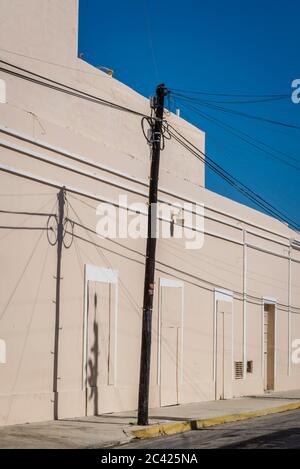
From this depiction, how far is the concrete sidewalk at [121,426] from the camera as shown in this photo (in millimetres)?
14297

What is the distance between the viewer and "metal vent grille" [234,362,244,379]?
1056 inches

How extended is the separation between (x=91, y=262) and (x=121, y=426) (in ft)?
13.8

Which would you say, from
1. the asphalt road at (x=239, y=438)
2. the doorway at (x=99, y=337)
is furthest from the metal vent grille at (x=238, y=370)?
the doorway at (x=99, y=337)

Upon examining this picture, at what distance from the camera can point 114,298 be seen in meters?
20.0

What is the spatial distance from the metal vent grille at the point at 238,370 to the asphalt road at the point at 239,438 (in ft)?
23.7

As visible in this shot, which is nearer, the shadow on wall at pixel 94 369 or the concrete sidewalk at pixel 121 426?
the concrete sidewalk at pixel 121 426

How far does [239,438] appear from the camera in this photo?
15617mm

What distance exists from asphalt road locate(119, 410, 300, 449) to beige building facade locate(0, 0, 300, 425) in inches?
115

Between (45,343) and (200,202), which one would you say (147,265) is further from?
(200,202)

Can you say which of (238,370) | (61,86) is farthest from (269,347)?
(61,86)

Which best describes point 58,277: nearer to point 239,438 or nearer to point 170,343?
point 239,438

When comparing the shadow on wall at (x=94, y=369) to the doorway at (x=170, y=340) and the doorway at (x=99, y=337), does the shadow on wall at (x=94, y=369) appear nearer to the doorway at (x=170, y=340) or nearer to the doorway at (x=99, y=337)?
the doorway at (x=99, y=337)
